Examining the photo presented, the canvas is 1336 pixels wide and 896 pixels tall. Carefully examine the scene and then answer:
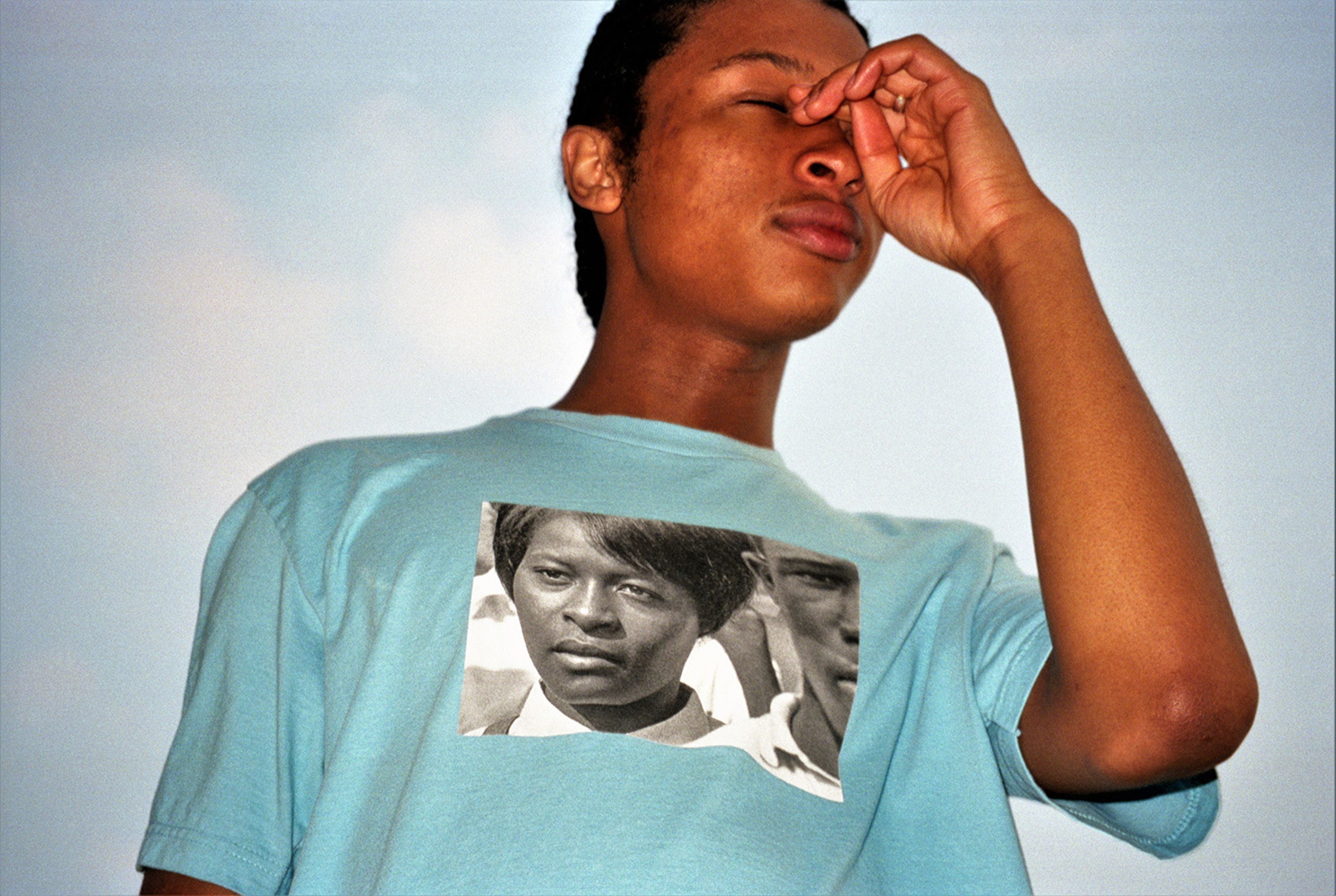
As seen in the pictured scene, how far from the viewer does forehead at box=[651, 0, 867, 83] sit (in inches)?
46.3

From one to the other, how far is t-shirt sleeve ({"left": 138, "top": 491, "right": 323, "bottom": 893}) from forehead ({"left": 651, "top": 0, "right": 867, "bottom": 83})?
622 millimetres

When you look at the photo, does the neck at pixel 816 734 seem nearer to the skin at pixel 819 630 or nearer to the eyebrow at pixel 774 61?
the skin at pixel 819 630

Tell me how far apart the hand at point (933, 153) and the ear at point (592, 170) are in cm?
23

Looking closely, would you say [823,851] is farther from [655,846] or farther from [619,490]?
[619,490]

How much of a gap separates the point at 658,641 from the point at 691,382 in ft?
1.12

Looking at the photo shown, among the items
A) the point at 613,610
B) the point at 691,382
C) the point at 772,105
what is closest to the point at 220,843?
the point at 613,610

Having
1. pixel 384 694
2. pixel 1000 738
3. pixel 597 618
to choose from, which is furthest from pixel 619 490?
pixel 1000 738

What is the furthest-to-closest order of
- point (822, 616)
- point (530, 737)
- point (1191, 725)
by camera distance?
1. point (822, 616)
2. point (530, 737)
3. point (1191, 725)

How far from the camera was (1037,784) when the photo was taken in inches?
35.0

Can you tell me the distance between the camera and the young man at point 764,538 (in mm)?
774

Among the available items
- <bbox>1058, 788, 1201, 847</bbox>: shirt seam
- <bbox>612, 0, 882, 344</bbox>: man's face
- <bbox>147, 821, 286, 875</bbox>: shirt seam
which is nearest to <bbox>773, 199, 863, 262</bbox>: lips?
<bbox>612, 0, 882, 344</bbox>: man's face

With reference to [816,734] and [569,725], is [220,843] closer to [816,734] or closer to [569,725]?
[569,725]

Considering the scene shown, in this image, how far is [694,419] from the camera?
1.15 meters

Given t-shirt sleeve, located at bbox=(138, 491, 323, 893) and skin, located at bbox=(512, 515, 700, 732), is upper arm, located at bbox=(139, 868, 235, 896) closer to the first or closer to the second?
t-shirt sleeve, located at bbox=(138, 491, 323, 893)
